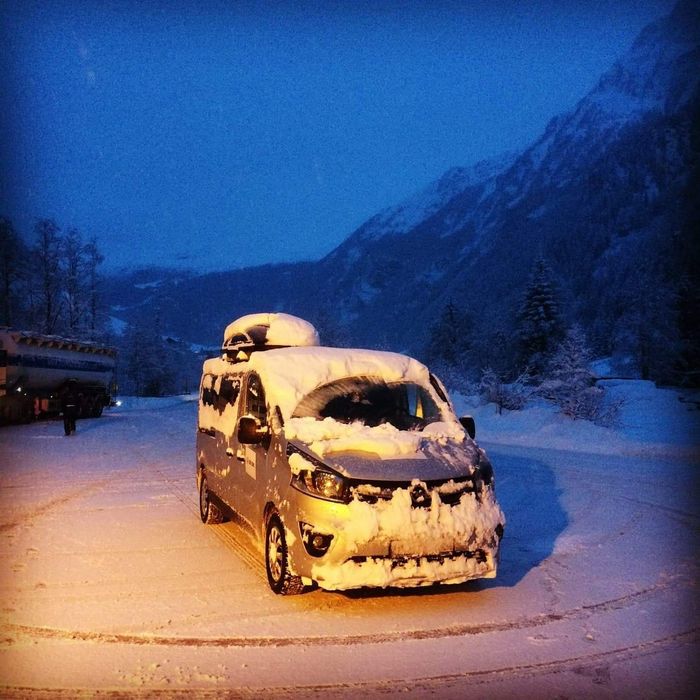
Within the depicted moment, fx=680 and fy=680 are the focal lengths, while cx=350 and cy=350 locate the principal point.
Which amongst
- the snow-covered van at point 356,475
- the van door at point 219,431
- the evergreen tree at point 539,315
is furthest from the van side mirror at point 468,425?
the evergreen tree at point 539,315

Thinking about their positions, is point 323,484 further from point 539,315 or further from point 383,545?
point 539,315

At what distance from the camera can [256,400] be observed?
6.84m

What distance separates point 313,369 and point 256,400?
72 cm

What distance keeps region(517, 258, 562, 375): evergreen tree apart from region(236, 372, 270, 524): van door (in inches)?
1714

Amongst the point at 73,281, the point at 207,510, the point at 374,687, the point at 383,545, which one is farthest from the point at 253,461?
the point at 73,281

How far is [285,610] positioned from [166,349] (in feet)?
292

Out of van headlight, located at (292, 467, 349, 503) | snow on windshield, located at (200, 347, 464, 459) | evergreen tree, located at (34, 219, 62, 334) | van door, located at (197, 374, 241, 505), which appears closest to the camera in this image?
van headlight, located at (292, 467, 349, 503)

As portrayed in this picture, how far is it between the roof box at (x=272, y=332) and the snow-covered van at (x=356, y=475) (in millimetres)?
1685

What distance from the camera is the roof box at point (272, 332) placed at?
920 centimetres

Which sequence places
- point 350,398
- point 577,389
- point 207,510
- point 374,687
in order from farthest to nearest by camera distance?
1. point 577,389
2. point 207,510
3. point 350,398
4. point 374,687

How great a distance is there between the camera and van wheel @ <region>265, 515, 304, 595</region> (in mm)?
5605

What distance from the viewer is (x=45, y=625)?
5090mm

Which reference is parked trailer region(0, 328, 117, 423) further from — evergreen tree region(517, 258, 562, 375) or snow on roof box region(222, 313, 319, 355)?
evergreen tree region(517, 258, 562, 375)

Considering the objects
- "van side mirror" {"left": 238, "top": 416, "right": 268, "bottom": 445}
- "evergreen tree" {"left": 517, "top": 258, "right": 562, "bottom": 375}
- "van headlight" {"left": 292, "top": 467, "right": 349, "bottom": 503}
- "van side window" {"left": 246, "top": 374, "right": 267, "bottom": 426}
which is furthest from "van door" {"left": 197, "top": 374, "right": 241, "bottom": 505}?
"evergreen tree" {"left": 517, "top": 258, "right": 562, "bottom": 375}
